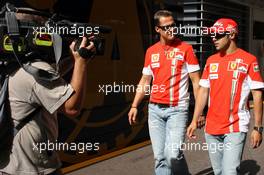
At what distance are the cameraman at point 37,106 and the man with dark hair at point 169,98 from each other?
2039mm

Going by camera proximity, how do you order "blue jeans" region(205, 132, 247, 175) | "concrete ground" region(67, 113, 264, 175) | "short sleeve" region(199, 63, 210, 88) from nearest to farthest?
1. "blue jeans" region(205, 132, 247, 175)
2. "short sleeve" region(199, 63, 210, 88)
3. "concrete ground" region(67, 113, 264, 175)

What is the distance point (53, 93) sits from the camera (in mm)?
2070

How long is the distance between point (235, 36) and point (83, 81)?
188cm

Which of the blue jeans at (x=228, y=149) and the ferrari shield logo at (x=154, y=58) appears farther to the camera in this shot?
the ferrari shield logo at (x=154, y=58)

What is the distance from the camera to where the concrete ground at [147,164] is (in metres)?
5.25

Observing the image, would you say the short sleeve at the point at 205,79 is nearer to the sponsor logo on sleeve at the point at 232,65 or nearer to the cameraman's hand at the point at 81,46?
the sponsor logo on sleeve at the point at 232,65

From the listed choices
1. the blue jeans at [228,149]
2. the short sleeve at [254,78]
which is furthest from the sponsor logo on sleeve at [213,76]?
the blue jeans at [228,149]

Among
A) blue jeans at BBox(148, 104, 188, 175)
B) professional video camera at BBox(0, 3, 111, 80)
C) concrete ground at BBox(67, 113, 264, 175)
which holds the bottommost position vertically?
concrete ground at BBox(67, 113, 264, 175)

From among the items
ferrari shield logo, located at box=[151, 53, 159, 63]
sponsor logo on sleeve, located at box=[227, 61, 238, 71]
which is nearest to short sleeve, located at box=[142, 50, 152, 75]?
ferrari shield logo, located at box=[151, 53, 159, 63]

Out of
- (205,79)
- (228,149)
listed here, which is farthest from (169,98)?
(228,149)

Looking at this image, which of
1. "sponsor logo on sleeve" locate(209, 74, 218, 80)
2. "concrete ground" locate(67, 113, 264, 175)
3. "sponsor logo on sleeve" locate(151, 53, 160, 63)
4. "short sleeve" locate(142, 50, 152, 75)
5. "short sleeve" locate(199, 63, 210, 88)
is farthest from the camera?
"concrete ground" locate(67, 113, 264, 175)

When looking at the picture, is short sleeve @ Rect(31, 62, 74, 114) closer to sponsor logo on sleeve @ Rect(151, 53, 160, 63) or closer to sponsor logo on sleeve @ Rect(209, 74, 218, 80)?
sponsor logo on sleeve @ Rect(209, 74, 218, 80)

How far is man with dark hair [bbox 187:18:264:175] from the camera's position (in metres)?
3.46

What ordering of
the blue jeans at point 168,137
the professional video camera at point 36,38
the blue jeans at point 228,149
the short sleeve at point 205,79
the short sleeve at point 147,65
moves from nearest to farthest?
the professional video camera at point 36,38 → the blue jeans at point 228,149 → the short sleeve at point 205,79 → the blue jeans at point 168,137 → the short sleeve at point 147,65
